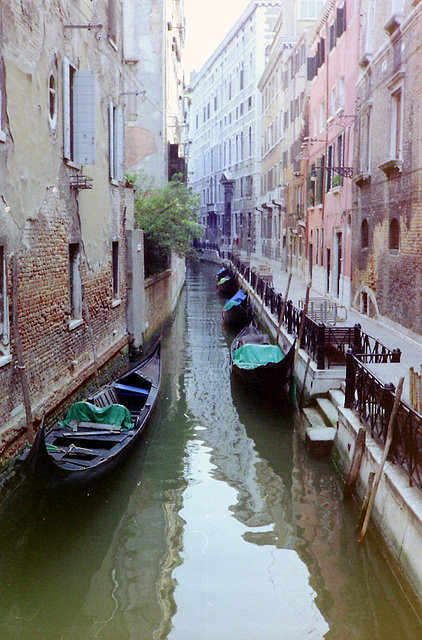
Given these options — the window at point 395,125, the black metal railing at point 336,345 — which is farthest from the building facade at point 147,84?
the black metal railing at point 336,345

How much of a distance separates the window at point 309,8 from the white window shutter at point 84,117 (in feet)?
79.4

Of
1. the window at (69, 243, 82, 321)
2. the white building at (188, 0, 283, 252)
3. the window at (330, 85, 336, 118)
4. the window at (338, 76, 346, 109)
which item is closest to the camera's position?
the window at (69, 243, 82, 321)

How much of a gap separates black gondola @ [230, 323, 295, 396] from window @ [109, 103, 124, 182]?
4028 mm

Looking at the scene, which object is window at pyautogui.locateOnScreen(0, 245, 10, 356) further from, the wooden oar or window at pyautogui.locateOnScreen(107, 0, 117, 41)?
window at pyautogui.locateOnScreen(107, 0, 117, 41)

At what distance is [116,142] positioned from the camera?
506 inches

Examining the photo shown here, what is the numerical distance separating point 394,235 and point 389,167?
141 cm

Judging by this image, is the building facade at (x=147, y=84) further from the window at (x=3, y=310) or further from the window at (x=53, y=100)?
the window at (x=3, y=310)

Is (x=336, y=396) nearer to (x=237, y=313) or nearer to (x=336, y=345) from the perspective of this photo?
(x=336, y=345)

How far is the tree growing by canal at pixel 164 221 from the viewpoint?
1780 centimetres

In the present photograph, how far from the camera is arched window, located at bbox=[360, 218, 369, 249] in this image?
1584cm

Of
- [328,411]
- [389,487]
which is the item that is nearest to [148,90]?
[328,411]

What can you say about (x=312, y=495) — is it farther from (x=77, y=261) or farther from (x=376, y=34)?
(x=376, y=34)

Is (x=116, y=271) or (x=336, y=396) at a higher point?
(x=116, y=271)

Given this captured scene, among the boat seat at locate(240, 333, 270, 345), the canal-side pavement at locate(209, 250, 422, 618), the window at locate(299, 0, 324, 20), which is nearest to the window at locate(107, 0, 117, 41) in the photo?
the boat seat at locate(240, 333, 270, 345)
